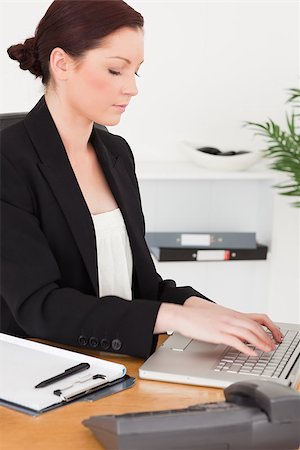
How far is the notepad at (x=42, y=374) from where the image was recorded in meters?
1.58

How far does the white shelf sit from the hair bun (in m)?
1.59

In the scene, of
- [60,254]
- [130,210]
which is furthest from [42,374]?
[130,210]

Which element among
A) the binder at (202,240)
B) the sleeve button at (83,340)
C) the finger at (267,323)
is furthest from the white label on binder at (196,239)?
the sleeve button at (83,340)

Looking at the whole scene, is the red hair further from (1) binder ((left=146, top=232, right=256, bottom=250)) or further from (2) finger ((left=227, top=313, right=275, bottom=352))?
(1) binder ((left=146, top=232, right=256, bottom=250))

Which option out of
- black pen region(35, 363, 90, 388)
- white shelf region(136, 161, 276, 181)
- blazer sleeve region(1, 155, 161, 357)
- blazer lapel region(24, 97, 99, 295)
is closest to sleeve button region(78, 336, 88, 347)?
blazer sleeve region(1, 155, 161, 357)

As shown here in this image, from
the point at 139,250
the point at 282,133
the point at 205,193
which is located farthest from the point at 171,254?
the point at 139,250

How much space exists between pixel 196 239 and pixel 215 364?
2294mm

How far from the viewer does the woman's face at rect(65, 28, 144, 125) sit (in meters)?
2.09

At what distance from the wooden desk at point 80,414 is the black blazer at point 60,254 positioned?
0.15 meters

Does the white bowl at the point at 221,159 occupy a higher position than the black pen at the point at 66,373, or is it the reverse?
the white bowl at the point at 221,159

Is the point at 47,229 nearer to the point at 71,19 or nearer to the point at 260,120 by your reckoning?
the point at 71,19

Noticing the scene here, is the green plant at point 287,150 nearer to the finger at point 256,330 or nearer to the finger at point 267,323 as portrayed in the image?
the finger at point 267,323

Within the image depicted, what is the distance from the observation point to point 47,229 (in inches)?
81.5

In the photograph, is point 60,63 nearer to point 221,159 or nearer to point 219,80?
point 221,159
